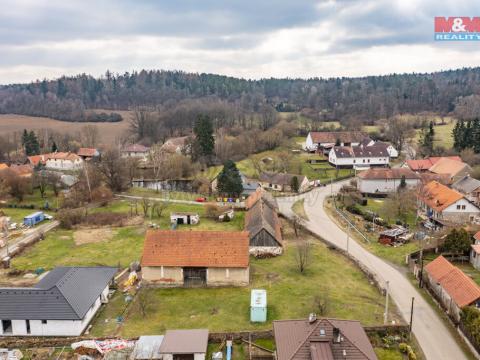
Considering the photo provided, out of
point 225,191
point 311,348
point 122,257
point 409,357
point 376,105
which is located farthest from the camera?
point 376,105

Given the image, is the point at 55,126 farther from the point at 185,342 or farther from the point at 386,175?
the point at 185,342

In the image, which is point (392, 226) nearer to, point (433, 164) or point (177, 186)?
point (433, 164)

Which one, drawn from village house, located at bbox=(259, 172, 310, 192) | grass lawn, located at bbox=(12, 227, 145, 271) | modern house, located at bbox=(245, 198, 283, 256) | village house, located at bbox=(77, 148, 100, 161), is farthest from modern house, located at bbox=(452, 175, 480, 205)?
village house, located at bbox=(77, 148, 100, 161)

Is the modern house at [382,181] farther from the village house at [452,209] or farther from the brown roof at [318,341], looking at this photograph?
the brown roof at [318,341]

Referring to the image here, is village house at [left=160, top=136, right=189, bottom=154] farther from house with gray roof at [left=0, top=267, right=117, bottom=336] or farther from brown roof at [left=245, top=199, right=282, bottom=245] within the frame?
house with gray roof at [left=0, top=267, right=117, bottom=336]

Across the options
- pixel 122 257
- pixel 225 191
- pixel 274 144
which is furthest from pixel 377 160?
pixel 122 257

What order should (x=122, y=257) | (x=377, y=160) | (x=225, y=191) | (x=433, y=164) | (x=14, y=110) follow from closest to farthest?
(x=122, y=257)
(x=225, y=191)
(x=433, y=164)
(x=377, y=160)
(x=14, y=110)
